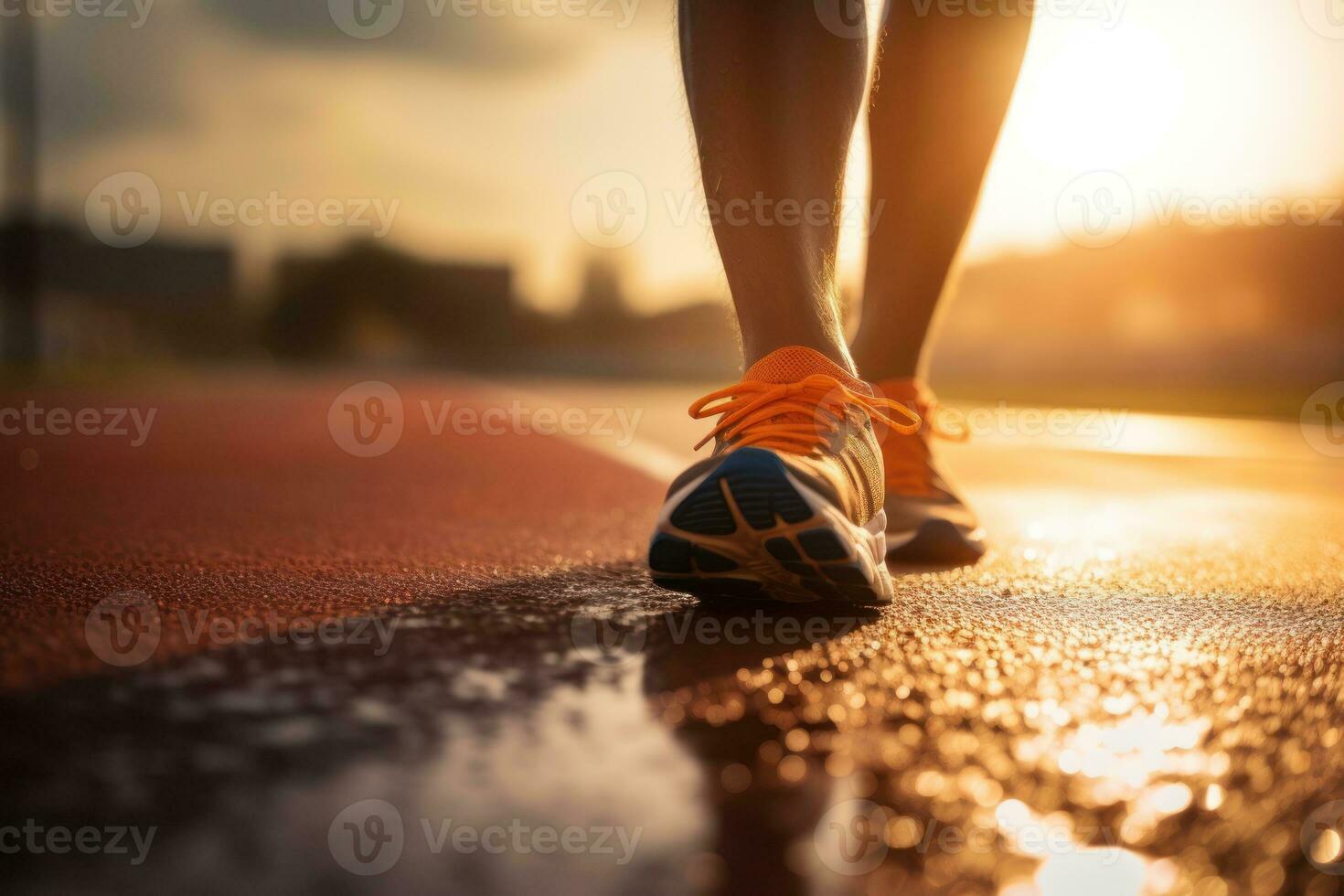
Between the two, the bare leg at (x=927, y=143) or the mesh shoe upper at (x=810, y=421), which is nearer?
the mesh shoe upper at (x=810, y=421)

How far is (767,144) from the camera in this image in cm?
157

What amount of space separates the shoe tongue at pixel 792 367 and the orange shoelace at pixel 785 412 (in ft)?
0.04

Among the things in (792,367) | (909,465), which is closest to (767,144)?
(792,367)

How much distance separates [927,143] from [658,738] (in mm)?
1763

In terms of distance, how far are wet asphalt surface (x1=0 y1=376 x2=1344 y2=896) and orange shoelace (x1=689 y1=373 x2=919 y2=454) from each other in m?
0.22

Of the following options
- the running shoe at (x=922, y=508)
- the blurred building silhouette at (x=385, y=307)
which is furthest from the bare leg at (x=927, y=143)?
the blurred building silhouette at (x=385, y=307)

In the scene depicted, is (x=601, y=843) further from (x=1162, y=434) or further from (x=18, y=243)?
(x=18, y=243)

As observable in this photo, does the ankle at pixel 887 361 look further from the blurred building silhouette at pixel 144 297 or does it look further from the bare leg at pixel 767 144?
the blurred building silhouette at pixel 144 297

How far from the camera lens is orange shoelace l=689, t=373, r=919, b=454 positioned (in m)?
1.41

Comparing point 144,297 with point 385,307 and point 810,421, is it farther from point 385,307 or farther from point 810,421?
point 810,421

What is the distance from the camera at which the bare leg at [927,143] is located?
2.24 meters

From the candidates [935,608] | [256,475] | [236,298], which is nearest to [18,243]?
[256,475]

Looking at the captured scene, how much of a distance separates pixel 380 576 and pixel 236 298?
5685 cm

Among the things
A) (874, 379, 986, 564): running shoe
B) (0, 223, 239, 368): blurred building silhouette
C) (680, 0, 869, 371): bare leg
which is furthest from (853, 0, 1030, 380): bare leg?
(0, 223, 239, 368): blurred building silhouette
